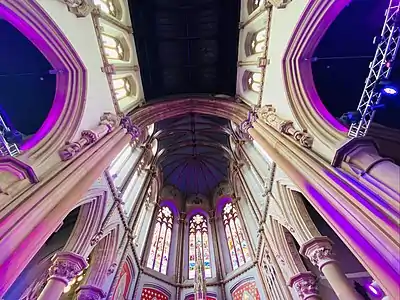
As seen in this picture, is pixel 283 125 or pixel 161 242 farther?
pixel 161 242

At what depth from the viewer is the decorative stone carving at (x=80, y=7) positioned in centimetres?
812

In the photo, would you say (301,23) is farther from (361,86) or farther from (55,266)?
(55,266)

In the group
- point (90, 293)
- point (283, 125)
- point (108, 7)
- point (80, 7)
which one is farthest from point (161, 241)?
point (80, 7)

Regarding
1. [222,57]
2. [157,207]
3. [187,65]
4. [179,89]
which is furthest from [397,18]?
[157,207]

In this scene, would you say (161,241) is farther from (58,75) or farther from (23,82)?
(58,75)

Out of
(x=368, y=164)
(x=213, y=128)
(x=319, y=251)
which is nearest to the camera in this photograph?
(x=368, y=164)

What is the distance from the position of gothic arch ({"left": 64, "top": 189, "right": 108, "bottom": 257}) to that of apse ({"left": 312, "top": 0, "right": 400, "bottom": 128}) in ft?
27.4

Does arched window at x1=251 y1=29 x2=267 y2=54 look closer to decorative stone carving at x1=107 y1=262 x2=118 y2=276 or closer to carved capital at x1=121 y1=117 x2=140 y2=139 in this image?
carved capital at x1=121 y1=117 x2=140 y2=139

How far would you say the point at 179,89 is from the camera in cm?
1587

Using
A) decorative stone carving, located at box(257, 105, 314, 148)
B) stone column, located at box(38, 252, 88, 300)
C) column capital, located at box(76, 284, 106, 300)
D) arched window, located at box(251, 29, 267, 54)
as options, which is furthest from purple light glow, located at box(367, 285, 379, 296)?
arched window, located at box(251, 29, 267, 54)

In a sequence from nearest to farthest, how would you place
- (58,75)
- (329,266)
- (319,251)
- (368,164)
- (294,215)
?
(368,164) < (329,266) < (319,251) < (58,75) < (294,215)

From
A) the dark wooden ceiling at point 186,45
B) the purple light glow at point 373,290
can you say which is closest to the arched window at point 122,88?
the dark wooden ceiling at point 186,45

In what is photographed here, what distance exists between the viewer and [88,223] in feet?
31.5

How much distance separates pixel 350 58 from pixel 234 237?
11.4m
